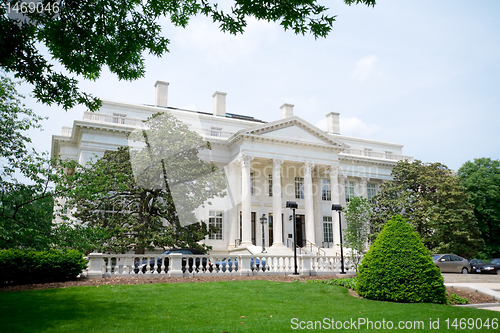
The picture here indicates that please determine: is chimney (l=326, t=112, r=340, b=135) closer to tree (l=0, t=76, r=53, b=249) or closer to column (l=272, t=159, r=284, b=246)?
column (l=272, t=159, r=284, b=246)

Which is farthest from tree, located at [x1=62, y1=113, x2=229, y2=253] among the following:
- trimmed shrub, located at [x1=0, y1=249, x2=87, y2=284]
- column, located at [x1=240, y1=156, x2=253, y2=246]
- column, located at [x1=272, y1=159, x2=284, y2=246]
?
column, located at [x1=272, y1=159, x2=284, y2=246]

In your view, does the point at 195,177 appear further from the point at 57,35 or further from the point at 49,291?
the point at 57,35

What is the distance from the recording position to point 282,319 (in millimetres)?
9195

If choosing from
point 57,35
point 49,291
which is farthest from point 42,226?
point 57,35

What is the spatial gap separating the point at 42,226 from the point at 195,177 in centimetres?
Result: 1222

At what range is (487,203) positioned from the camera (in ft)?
144

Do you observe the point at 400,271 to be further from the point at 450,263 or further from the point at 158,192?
the point at 450,263

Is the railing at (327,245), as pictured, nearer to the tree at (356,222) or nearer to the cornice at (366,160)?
the cornice at (366,160)

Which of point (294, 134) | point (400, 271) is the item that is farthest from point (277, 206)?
point (400, 271)

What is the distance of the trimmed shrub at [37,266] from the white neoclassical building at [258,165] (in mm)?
16228

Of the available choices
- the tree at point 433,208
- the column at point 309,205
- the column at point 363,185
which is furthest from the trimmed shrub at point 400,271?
the column at point 363,185

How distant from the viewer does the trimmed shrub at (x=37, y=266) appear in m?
15.0

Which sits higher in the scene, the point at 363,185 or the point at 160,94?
the point at 160,94

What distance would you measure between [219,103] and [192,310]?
33.8 meters
